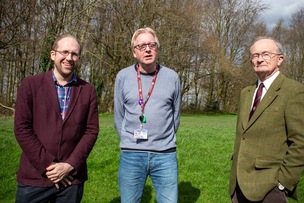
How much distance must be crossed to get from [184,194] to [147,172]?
120 inches

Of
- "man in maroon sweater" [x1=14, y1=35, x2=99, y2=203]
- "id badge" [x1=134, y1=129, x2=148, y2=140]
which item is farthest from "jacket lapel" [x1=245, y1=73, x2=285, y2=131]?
"man in maroon sweater" [x1=14, y1=35, x2=99, y2=203]

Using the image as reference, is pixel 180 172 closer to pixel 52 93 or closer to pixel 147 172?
pixel 147 172

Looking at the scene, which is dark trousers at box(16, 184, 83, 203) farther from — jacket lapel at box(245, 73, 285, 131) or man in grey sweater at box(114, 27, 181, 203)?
jacket lapel at box(245, 73, 285, 131)

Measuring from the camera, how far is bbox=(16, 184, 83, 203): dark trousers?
3168 millimetres

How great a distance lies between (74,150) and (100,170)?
4.44 m

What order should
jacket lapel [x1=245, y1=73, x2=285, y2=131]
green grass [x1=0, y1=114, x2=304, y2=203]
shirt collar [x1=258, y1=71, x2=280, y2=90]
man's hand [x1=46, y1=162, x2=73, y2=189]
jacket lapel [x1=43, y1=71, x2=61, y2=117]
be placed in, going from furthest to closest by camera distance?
green grass [x1=0, y1=114, x2=304, y2=203] < shirt collar [x1=258, y1=71, x2=280, y2=90] < jacket lapel [x1=245, y1=73, x2=285, y2=131] < jacket lapel [x1=43, y1=71, x2=61, y2=117] < man's hand [x1=46, y1=162, x2=73, y2=189]

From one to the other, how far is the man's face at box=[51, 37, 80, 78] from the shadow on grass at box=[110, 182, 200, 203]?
136 inches

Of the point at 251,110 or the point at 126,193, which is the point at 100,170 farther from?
the point at 251,110

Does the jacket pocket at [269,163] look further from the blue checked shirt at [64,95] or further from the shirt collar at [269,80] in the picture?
the blue checked shirt at [64,95]

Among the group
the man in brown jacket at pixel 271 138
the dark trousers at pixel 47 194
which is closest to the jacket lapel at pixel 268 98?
the man in brown jacket at pixel 271 138

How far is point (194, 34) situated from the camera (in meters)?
37.5

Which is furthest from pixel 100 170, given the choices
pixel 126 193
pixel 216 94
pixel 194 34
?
pixel 216 94

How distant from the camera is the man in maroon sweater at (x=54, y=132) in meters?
3.15

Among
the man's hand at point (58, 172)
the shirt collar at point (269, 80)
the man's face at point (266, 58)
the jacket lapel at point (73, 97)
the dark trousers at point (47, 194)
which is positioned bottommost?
the dark trousers at point (47, 194)
